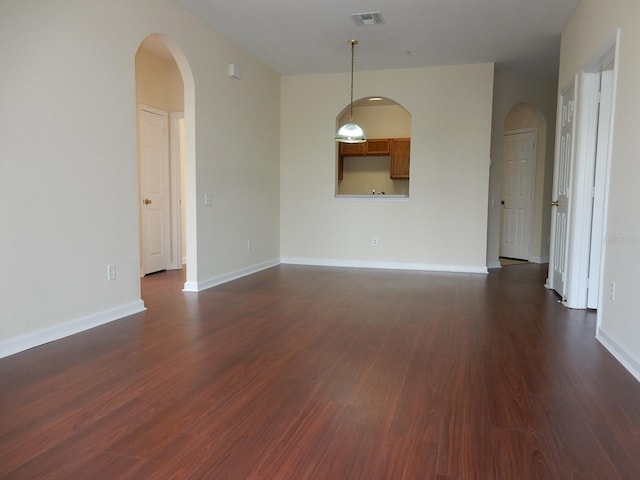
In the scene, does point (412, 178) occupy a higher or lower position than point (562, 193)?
higher

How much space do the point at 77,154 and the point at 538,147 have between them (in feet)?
22.0

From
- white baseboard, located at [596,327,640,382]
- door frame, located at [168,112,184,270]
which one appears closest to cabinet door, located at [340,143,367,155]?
door frame, located at [168,112,184,270]

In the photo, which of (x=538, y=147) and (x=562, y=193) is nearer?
(x=562, y=193)

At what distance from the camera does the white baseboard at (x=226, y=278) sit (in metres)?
4.77

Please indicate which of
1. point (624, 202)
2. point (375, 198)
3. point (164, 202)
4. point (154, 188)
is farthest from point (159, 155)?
point (624, 202)

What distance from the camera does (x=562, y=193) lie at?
466 cm

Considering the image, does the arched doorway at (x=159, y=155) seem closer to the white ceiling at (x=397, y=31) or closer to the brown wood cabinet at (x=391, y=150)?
the white ceiling at (x=397, y=31)

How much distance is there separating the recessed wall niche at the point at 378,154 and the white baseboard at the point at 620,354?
229 inches

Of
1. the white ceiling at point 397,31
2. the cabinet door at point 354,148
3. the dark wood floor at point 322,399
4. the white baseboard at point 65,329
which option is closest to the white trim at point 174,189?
the white ceiling at point 397,31

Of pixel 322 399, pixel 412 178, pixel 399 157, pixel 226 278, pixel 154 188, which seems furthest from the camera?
pixel 399 157

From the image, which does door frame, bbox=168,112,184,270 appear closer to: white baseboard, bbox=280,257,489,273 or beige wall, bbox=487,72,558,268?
white baseboard, bbox=280,257,489,273

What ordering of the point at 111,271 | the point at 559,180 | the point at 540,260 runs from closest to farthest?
the point at 111,271 → the point at 559,180 → the point at 540,260

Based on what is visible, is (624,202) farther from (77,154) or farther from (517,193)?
(517,193)

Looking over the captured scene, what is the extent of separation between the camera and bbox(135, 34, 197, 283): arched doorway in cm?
565
